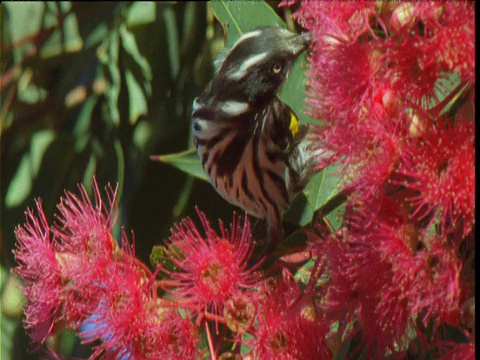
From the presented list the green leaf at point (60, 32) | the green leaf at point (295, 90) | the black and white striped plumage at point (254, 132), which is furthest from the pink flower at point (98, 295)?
the green leaf at point (60, 32)

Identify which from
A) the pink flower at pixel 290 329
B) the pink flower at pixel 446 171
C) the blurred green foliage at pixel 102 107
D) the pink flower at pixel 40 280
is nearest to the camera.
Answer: the pink flower at pixel 446 171

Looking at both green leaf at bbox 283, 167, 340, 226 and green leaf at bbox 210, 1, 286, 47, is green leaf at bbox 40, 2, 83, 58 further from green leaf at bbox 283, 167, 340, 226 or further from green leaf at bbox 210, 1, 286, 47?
green leaf at bbox 283, 167, 340, 226

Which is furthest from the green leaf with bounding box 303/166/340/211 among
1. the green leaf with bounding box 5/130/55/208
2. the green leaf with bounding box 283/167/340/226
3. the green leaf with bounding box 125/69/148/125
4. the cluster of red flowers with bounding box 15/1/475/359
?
the green leaf with bounding box 5/130/55/208

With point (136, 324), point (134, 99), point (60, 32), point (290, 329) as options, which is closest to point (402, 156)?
point (290, 329)

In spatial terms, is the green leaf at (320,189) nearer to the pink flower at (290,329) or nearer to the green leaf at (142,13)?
the pink flower at (290,329)

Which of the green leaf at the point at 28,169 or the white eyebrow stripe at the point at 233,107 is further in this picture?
the green leaf at the point at 28,169

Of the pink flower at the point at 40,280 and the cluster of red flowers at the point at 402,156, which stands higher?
the cluster of red flowers at the point at 402,156
